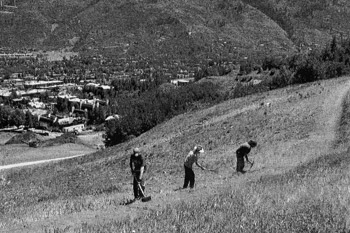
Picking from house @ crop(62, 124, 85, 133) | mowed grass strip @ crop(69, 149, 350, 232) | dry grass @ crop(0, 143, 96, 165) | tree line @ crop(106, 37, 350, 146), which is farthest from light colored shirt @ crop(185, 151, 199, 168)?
house @ crop(62, 124, 85, 133)

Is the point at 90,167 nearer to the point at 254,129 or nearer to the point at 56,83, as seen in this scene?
the point at 254,129

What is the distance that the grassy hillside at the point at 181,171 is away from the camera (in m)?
10.4

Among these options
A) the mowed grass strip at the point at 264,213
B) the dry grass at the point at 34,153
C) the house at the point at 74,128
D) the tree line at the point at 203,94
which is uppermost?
the mowed grass strip at the point at 264,213

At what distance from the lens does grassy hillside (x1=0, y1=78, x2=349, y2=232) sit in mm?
10445

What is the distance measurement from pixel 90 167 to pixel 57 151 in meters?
22.0

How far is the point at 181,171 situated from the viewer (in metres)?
22.8

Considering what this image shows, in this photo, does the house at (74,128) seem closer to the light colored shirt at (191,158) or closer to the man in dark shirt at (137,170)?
the light colored shirt at (191,158)

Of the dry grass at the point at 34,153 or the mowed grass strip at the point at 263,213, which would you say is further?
the dry grass at the point at 34,153

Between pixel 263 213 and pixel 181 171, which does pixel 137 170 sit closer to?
pixel 263 213

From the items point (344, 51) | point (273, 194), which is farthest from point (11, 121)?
point (273, 194)

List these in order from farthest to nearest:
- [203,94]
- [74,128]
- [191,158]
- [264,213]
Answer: [74,128] < [203,94] < [191,158] < [264,213]

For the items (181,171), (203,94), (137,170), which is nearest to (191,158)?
(137,170)

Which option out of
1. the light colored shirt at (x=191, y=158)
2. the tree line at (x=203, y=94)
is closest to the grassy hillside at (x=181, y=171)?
the light colored shirt at (x=191, y=158)

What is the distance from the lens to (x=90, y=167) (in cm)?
3222
